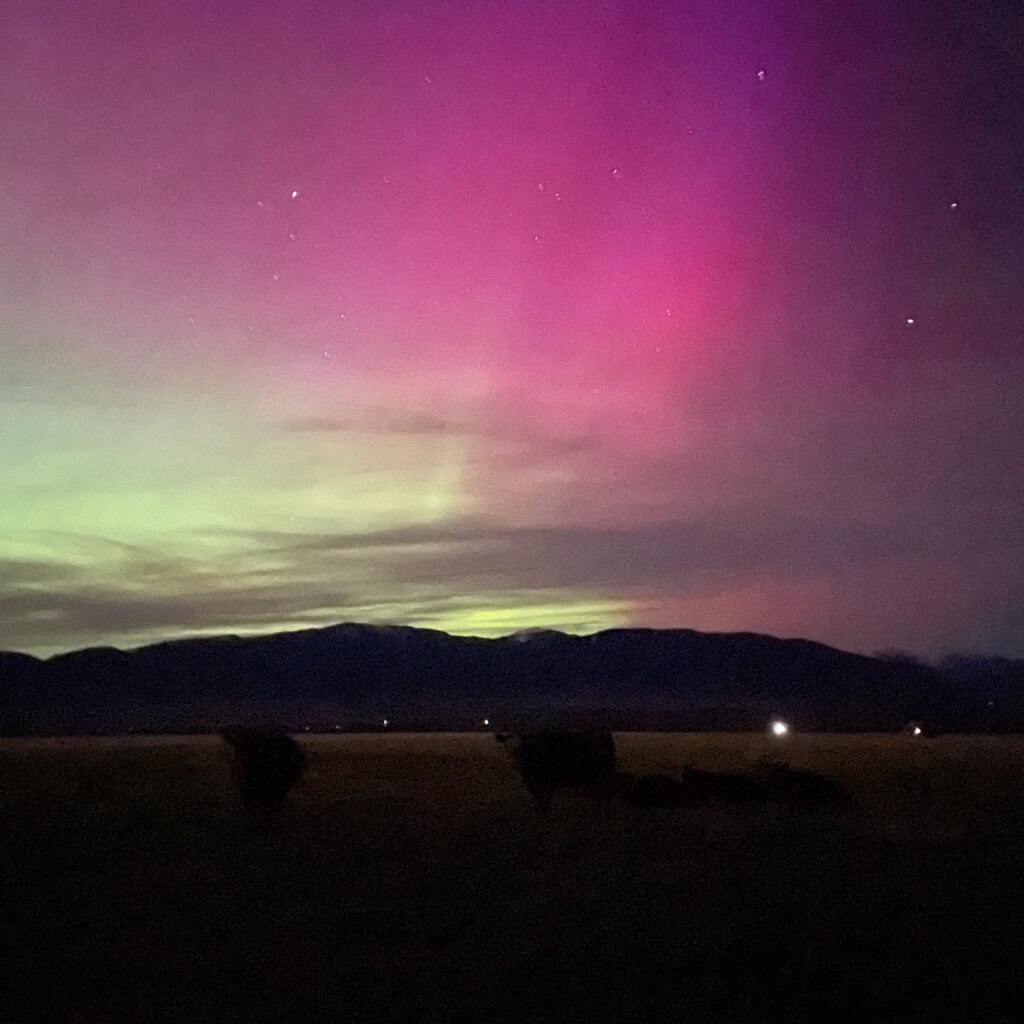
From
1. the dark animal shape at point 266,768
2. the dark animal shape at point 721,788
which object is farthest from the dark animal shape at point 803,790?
the dark animal shape at point 266,768

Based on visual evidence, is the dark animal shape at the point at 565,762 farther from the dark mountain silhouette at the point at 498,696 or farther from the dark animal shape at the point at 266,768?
the dark mountain silhouette at the point at 498,696

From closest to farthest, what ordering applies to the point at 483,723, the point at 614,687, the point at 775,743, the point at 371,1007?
1. the point at 371,1007
2. the point at 775,743
3. the point at 483,723
4. the point at 614,687

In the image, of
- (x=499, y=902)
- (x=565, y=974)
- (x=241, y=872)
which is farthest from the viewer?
(x=241, y=872)

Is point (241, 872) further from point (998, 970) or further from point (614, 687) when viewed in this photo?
point (614, 687)

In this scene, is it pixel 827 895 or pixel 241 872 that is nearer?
pixel 827 895

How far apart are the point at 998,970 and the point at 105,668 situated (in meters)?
179

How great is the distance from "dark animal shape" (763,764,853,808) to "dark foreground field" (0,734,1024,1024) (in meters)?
0.74

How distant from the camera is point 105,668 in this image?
184 metres

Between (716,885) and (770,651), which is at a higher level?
(770,651)

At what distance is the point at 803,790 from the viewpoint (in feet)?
116

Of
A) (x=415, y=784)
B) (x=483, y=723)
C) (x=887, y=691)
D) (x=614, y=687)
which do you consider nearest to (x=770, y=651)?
(x=614, y=687)

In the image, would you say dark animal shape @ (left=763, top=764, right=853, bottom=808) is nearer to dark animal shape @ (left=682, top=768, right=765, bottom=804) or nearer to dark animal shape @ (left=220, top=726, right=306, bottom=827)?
dark animal shape @ (left=682, top=768, right=765, bottom=804)

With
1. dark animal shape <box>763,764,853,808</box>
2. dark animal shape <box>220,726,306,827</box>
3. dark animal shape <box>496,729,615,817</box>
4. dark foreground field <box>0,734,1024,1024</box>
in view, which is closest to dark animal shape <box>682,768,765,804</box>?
dark animal shape <box>763,764,853,808</box>

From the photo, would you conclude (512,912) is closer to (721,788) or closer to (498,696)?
(721,788)
